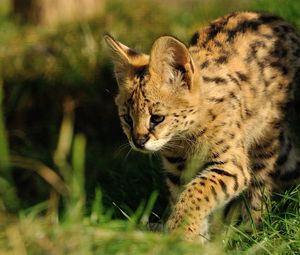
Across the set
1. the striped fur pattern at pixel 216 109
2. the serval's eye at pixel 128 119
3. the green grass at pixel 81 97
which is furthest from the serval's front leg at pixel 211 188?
the green grass at pixel 81 97

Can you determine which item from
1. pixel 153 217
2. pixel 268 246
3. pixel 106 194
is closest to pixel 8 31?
pixel 106 194

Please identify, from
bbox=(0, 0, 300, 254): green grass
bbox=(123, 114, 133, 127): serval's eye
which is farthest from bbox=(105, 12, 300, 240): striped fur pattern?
bbox=(0, 0, 300, 254): green grass

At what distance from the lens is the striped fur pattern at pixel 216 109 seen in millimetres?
4480

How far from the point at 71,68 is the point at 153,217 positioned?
259 cm

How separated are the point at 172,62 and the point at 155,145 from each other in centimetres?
47

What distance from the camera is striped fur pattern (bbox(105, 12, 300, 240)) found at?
4.48 meters

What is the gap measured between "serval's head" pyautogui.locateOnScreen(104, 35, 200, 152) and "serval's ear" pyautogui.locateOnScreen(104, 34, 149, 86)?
3 cm

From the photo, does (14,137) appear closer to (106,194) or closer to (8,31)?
(8,31)

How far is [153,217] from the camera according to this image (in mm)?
5078

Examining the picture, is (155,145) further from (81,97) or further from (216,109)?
(81,97)

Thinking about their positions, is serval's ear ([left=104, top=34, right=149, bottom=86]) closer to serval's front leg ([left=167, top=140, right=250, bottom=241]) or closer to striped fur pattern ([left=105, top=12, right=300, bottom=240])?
striped fur pattern ([left=105, top=12, right=300, bottom=240])

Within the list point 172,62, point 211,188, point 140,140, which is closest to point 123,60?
point 172,62

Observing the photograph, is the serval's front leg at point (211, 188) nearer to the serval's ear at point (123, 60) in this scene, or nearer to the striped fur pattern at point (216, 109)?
the striped fur pattern at point (216, 109)

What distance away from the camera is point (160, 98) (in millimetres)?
4547
